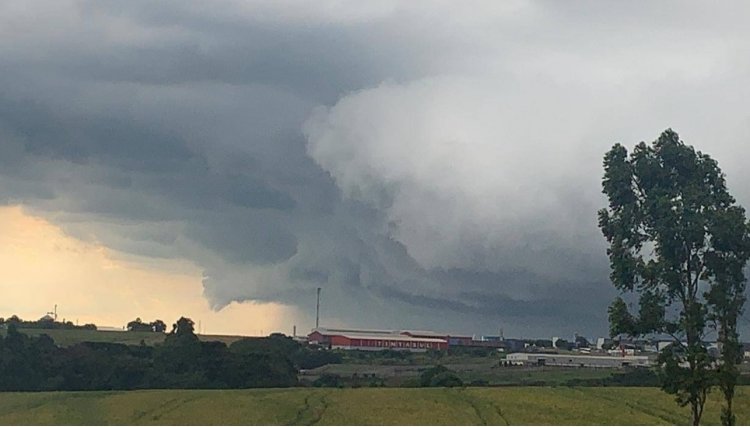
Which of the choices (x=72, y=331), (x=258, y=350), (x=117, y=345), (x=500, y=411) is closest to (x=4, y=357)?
(x=117, y=345)

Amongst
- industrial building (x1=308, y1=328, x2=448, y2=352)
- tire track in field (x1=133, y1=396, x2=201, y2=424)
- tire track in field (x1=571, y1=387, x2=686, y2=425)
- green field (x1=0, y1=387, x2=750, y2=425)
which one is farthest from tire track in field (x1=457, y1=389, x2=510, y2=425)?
industrial building (x1=308, y1=328, x2=448, y2=352)

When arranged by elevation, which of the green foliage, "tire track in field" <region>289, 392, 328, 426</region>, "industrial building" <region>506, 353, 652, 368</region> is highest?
"industrial building" <region>506, 353, 652, 368</region>

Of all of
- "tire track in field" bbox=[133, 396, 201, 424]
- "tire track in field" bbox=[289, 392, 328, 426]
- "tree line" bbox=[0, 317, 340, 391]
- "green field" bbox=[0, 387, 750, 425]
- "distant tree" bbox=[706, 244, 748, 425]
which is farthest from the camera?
"tree line" bbox=[0, 317, 340, 391]

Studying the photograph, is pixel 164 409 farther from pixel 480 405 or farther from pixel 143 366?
pixel 143 366

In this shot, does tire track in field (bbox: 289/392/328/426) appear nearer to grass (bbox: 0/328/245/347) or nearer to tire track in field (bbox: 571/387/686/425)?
tire track in field (bbox: 571/387/686/425)

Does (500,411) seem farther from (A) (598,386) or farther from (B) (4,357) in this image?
(B) (4,357)

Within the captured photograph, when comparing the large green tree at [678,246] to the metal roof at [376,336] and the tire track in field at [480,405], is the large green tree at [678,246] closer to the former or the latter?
the tire track in field at [480,405]

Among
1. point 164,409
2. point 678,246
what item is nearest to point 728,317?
point 678,246
